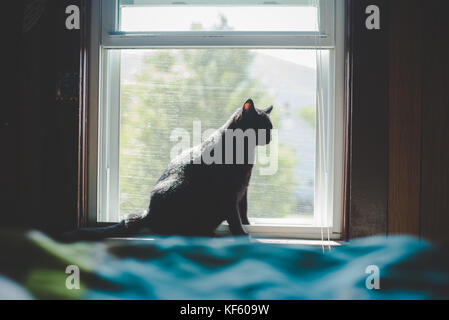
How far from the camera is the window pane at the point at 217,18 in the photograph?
4.29 ft

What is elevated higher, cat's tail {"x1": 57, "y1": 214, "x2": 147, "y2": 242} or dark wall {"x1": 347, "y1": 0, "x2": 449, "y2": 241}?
dark wall {"x1": 347, "y1": 0, "x2": 449, "y2": 241}

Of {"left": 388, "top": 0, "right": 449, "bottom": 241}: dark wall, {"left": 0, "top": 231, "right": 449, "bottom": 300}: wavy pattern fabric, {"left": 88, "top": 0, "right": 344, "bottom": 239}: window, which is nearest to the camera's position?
{"left": 0, "top": 231, "right": 449, "bottom": 300}: wavy pattern fabric

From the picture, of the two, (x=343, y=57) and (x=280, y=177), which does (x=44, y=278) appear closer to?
(x=280, y=177)

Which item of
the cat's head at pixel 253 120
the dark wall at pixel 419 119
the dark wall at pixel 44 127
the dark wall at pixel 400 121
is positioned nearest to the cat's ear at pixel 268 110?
the cat's head at pixel 253 120

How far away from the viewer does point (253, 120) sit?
1.22 meters

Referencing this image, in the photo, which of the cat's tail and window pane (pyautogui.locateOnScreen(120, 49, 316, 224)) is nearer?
the cat's tail

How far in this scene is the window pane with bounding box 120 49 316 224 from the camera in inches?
52.2

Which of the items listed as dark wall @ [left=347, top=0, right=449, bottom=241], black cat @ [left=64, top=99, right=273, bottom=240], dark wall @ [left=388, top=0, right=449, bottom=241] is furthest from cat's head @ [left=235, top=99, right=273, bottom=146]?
dark wall @ [left=388, top=0, right=449, bottom=241]

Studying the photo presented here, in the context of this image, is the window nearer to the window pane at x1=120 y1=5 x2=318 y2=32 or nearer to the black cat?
the window pane at x1=120 y1=5 x2=318 y2=32

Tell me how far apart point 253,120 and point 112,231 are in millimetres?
658

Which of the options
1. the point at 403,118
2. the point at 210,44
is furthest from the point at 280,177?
the point at 210,44

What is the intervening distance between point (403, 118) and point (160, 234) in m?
0.97

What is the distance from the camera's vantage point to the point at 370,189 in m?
1.21

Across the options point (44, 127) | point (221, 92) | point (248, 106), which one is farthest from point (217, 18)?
point (44, 127)
